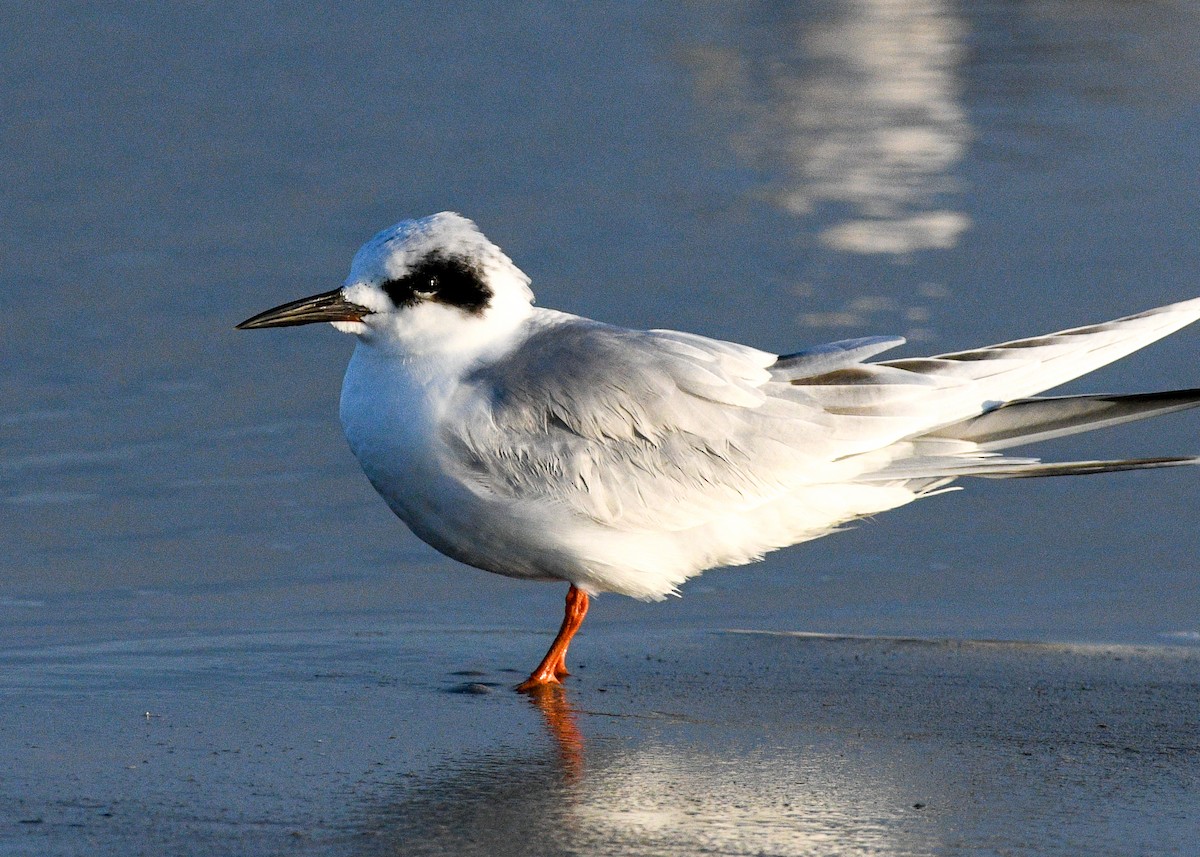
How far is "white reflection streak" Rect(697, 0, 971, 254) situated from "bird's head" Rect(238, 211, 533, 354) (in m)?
4.10

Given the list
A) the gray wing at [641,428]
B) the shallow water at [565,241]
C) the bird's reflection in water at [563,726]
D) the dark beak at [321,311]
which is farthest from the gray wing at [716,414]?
the shallow water at [565,241]

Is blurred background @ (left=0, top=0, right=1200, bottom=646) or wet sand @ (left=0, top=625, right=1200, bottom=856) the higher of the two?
blurred background @ (left=0, top=0, right=1200, bottom=646)

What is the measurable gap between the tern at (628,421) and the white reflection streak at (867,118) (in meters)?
3.76

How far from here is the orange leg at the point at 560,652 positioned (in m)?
4.61

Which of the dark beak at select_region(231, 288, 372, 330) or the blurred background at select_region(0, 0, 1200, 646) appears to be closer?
the dark beak at select_region(231, 288, 372, 330)

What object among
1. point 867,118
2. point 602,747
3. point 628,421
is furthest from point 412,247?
point 867,118

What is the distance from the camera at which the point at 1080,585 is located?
577 centimetres

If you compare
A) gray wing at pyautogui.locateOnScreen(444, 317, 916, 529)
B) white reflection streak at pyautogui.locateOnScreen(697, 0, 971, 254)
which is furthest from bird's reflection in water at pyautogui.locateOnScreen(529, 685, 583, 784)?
white reflection streak at pyautogui.locateOnScreen(697, 0, 971, 254)

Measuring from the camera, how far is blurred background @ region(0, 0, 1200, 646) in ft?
19.2

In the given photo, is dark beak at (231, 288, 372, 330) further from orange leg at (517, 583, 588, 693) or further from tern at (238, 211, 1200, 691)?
orange leg at (517, 583, 588, 693)

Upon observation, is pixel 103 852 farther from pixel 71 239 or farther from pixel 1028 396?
pixel 71 239

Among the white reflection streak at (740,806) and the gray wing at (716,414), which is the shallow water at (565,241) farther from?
the white reflection streak at (740,806)

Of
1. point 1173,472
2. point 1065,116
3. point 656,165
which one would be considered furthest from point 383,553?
point 1065,116

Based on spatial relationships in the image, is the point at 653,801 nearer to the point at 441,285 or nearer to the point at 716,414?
the point at 716,414
